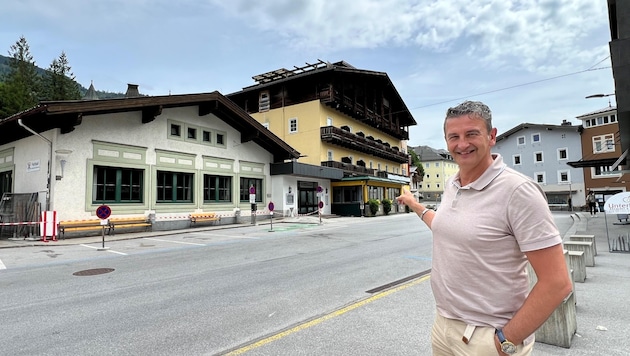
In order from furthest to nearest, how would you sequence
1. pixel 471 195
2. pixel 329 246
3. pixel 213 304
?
pixel 329 246
pixel 213 304
pixel 471 195

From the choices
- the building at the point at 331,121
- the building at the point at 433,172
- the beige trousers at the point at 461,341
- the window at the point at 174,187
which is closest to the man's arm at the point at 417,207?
the beige trousers at the point at 461,341

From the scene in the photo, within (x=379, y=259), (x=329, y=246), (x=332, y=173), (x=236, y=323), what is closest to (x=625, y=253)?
(x=379, y=259)

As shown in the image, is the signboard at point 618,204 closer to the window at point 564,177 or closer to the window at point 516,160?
the window at point 564,177

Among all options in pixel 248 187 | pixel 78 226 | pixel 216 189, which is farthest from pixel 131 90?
pixel 78 226

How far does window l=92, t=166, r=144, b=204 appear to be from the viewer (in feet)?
58.5

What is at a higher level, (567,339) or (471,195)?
(471,195)

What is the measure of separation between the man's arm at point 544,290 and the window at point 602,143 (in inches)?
2053

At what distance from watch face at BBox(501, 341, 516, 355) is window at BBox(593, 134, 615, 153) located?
2054 inches

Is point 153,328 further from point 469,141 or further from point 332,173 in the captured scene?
point 332,173

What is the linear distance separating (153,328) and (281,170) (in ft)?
75.7

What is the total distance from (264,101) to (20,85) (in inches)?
1326

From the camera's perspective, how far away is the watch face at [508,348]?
5.32ft

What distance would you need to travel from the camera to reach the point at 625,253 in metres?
9.84

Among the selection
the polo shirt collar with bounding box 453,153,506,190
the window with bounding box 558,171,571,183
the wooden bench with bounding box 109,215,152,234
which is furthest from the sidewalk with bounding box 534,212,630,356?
the window with bounding box 558,171,571,183
